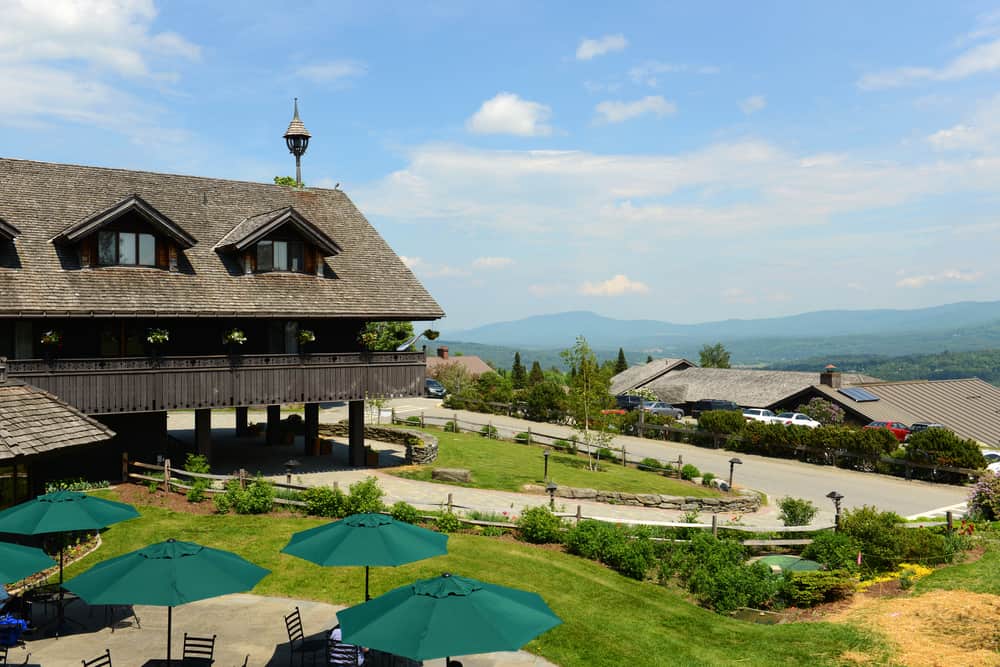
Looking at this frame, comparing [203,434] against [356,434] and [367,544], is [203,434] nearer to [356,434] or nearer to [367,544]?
[356,434]

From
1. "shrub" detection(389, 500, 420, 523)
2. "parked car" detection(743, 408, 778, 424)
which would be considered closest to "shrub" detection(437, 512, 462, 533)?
"shrub" detection(389, 500, 420, 523)

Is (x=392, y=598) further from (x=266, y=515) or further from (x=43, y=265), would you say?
(x=43, y=265)

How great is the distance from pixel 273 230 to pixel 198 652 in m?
20.3

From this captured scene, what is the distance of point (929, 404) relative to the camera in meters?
56.7

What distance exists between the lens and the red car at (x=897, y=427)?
160 ft

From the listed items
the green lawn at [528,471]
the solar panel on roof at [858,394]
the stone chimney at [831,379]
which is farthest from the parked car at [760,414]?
the green lawn at [528,471]

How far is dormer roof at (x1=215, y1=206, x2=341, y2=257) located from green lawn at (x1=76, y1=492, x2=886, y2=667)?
11542 millimetres

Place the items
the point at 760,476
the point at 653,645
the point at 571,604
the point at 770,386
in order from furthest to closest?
1. the point at 770,386
2. the point at 760,476
3. the point at 571,604
4. the point at 653,645

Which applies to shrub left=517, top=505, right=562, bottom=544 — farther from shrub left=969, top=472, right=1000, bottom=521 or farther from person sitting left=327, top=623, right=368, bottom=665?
shrub left=969, top=472, right=1000, bottom=521

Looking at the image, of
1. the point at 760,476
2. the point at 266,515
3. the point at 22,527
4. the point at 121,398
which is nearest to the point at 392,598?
the point at 22,527

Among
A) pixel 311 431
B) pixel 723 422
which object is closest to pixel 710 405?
pixel 723 422

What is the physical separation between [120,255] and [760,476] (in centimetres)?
3200

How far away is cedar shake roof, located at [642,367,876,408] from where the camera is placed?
59609 millimetres

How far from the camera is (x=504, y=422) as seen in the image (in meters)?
55.8
